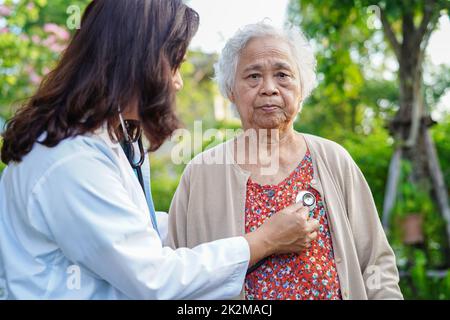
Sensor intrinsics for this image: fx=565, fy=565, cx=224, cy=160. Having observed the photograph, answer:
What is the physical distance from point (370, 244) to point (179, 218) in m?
0.76

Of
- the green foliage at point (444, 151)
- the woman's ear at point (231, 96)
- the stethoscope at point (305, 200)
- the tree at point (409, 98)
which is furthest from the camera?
the green foliage at point (444, 151)

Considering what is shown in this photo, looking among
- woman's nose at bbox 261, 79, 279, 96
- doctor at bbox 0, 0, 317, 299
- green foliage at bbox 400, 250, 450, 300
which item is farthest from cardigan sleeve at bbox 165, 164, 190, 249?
green foliage at bbox 400, 250, 450, 300

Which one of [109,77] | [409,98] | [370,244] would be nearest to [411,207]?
[409,98]

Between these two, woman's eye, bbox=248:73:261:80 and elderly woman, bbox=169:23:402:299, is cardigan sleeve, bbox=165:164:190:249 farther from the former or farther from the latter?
woman's eye, bbox=248:73:261:80

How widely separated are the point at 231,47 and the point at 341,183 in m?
0.73

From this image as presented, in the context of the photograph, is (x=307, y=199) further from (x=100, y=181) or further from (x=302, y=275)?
(x=100, y=181)

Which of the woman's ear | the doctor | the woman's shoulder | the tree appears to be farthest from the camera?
the tree

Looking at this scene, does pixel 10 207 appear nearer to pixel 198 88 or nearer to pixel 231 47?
pixel 231 47

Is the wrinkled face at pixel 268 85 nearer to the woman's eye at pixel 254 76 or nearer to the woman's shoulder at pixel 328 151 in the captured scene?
the woman's eye at pixel 254 76

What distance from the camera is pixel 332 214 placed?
2084mm

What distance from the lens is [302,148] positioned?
2.29 metres

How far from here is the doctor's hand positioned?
1698 millimetres

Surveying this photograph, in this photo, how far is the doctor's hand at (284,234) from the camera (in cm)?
170

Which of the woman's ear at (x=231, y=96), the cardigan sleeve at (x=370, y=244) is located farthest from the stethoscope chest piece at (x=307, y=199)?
the woman's ear at (x=231, y=96)
